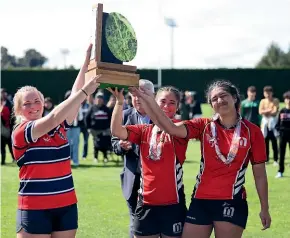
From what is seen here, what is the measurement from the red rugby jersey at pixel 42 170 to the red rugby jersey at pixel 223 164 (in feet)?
3.89

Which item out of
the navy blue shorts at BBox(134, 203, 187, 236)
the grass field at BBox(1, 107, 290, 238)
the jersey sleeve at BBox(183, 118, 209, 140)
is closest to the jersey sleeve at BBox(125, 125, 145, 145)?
the jersey sleeve at BBox(183, 118, 209, 140)

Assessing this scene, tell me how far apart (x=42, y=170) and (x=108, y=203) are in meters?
6.03

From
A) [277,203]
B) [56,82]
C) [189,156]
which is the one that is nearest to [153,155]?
[277,203]

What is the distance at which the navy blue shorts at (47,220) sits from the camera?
15.5 feet

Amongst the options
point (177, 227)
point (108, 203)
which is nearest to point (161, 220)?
point (177, 227)

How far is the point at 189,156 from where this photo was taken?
1894 centimetres

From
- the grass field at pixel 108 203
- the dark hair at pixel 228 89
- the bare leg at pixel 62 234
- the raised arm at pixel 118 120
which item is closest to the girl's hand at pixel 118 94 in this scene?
the raised arm at pixel 118 120

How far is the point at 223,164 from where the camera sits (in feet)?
16.5

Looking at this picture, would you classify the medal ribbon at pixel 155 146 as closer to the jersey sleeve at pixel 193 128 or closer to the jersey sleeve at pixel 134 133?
the jersey sleeve at pixel 134 133

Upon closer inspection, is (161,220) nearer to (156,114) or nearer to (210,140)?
(210,140)

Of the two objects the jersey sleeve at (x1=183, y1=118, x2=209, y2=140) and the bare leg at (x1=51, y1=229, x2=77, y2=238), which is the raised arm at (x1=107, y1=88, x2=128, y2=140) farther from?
the bare leg at (x1=51, y1=229, x2=77, y2=238)

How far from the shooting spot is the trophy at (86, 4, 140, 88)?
4.78 meters

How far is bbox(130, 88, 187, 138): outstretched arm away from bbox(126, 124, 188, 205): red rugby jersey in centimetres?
23

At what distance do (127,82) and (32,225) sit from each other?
1.41 meters
